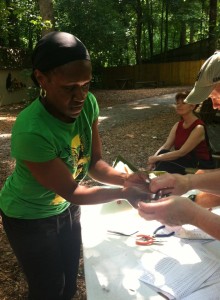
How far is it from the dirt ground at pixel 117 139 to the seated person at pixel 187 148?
1.34 meters

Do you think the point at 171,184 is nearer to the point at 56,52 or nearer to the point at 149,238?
the point at 149,238

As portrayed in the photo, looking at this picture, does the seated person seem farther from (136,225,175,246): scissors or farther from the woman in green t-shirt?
the woman in green t-shirt

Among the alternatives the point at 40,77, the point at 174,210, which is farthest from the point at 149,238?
the point at 40,77

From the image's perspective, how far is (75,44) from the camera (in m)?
1.53

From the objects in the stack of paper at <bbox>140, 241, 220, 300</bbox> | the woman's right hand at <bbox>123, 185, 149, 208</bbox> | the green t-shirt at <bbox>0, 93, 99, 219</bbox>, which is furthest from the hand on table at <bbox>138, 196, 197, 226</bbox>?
the green t-shirt at <bbox>0, 93, 99, 219</bbox>

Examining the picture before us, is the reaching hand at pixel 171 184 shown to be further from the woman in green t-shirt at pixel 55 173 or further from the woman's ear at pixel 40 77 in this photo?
the woman's ear at pixel 40 77

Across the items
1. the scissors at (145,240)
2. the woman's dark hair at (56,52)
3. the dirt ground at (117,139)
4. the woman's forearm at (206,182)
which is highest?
the woman's dark hair at (56,52)

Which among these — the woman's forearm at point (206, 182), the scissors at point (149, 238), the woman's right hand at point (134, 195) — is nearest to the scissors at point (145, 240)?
the scissors at point (149, 238)

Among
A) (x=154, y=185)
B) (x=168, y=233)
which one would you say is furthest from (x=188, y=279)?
(x=154, y=185)

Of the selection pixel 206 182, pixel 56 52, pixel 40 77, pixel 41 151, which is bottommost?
pixel 206 182

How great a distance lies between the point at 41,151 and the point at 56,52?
425 mm

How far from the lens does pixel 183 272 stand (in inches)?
66.8

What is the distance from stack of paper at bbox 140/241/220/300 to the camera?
1.56 m

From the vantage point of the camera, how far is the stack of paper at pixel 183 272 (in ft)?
5.13
